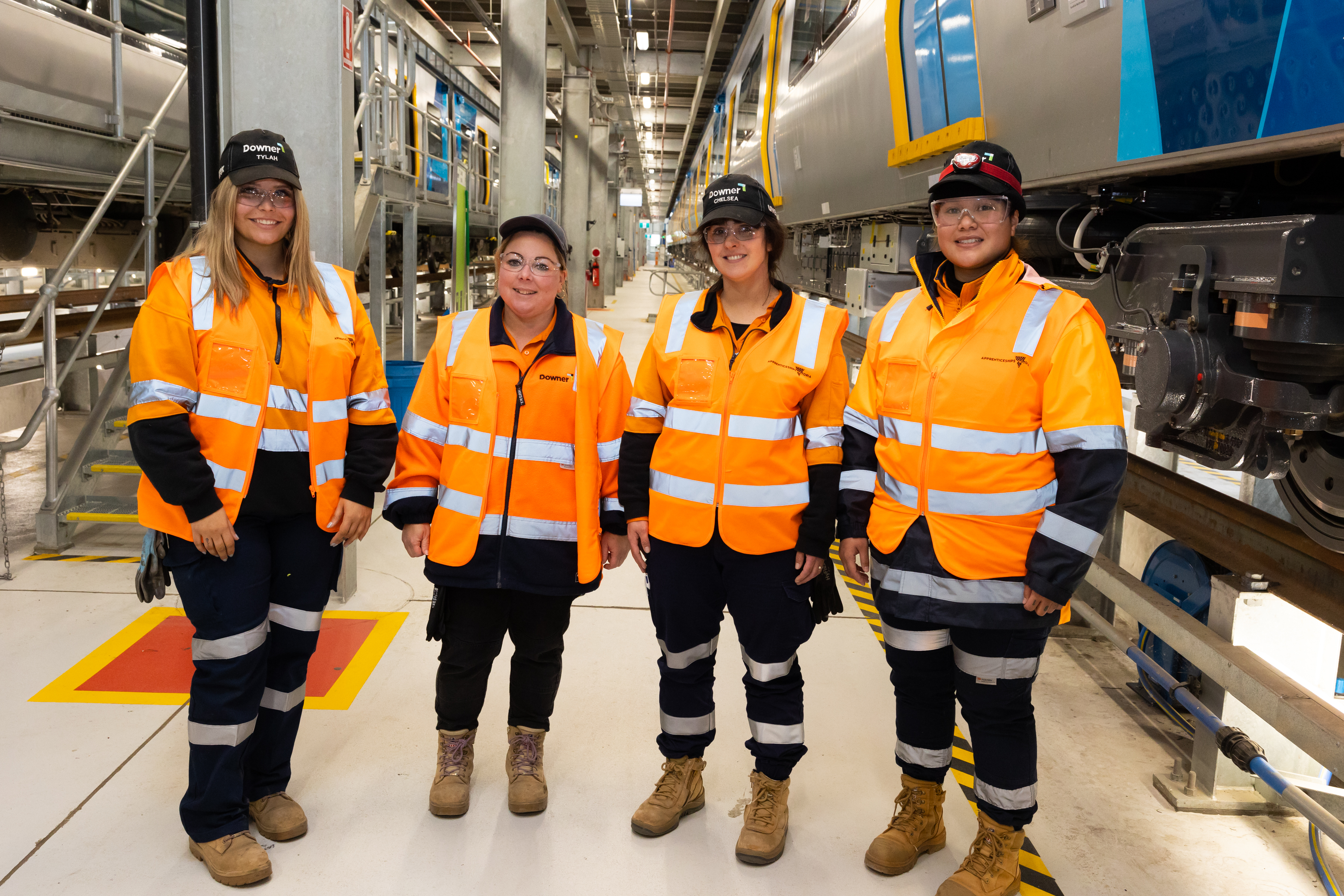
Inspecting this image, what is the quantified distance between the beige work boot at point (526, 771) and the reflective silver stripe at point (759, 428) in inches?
44.0

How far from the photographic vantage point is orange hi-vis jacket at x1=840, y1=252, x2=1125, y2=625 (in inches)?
82.1

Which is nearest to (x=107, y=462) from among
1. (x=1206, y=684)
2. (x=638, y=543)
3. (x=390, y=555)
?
(x=390, y=555)

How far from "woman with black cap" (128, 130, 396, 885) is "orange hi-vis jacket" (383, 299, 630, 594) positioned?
0.51 ft

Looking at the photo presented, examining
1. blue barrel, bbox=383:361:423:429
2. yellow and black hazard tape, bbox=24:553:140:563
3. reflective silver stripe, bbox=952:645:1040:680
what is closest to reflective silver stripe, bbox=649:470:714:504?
reflective silver stripe, bbox=952:645:1040:680

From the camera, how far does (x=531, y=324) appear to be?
262cm

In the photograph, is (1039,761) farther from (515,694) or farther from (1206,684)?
(515,694)

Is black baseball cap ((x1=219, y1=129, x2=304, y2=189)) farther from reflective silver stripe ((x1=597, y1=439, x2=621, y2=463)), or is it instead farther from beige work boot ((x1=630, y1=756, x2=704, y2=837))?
beige work boot ((x1=630, y1=756, x2=704, y2=837))

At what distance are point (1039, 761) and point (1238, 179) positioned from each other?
1.91m

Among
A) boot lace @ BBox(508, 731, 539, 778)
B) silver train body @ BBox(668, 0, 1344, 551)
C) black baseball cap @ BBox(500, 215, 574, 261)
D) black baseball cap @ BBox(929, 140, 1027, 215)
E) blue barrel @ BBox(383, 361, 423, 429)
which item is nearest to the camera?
silver train body @ BBox(668, 0, 1344, 551)

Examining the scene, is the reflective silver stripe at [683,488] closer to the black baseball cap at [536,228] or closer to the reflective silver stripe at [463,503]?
the reflective silver stripe at [463,503]

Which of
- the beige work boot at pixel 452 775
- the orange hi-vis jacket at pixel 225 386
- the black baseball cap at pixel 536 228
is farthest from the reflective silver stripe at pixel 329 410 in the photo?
the beige work boot at pixel 452 775

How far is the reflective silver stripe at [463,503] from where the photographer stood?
8.34ft

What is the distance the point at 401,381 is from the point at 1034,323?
466 centimetres

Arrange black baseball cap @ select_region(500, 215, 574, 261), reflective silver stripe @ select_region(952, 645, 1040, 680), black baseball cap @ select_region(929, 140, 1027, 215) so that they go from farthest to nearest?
black baseball cap @ select_region(500, 215, 574, 261) < reflective silver stripe @ select_region(952, 645, 1040, 680) < black baseball cap @ select_region(929, 140, 1027, 215)
